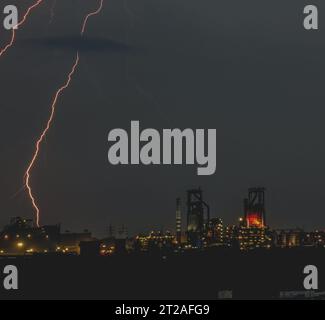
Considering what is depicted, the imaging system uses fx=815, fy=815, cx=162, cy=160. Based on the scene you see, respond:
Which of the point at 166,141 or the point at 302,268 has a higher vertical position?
the point at 166,141

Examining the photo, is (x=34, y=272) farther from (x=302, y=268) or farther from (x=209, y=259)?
(x=302, y=268)

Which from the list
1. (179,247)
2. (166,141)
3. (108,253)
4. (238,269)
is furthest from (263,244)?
(166,141)

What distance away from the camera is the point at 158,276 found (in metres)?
62.7

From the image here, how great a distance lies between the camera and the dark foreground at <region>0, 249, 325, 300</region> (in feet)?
186

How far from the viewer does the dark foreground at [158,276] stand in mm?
56625

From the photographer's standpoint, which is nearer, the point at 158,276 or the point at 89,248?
the point at 158,276

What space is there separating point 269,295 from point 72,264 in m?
16.0

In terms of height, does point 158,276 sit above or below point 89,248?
below

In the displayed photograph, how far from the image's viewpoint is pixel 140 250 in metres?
72.2

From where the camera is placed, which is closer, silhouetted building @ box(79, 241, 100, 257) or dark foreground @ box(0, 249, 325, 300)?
dark foreground @ box(0, 249, 325, 300)

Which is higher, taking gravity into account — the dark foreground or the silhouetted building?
the silhouetted building

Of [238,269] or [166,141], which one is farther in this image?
[238,269]
